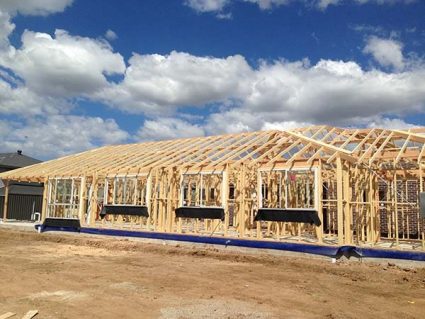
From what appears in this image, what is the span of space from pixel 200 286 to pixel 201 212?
6.22 meters

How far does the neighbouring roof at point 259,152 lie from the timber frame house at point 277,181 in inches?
1.6

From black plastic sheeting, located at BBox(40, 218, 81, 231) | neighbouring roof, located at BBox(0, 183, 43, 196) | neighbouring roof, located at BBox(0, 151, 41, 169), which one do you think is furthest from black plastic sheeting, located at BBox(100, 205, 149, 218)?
neighbouring roof, located at BBox(0, 151, 41, 169)

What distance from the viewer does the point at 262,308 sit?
6.30 m

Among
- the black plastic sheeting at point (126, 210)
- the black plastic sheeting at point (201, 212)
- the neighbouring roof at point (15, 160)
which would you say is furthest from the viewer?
the neighbouring roof at point (15, 160)

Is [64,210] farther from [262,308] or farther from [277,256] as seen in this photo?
[262,308]

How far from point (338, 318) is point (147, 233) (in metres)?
9.70

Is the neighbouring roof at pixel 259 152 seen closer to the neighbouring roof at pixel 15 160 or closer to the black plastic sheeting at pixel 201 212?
the black plastic sheeting at pixel 201 212

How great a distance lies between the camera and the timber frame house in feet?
39.7

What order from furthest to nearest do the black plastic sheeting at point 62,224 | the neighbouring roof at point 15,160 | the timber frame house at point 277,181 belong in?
the neighbouring roof at point 15,160 → the black plastic sheeting at point 62,224 → the timber frame house at point 277,181

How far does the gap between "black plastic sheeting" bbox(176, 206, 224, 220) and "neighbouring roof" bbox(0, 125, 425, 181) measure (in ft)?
4.42

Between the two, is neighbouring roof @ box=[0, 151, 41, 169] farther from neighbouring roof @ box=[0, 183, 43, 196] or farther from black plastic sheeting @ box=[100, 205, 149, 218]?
black plastic sheeting @ box=[100, 205, 149, 218]

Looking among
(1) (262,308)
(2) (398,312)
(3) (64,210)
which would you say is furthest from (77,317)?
(3) (64,210)

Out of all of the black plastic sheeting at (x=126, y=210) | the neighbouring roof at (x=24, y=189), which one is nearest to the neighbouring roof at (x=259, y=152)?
the black plastic sheeting at (x=126, y=210)

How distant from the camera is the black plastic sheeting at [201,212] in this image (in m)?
13.6
